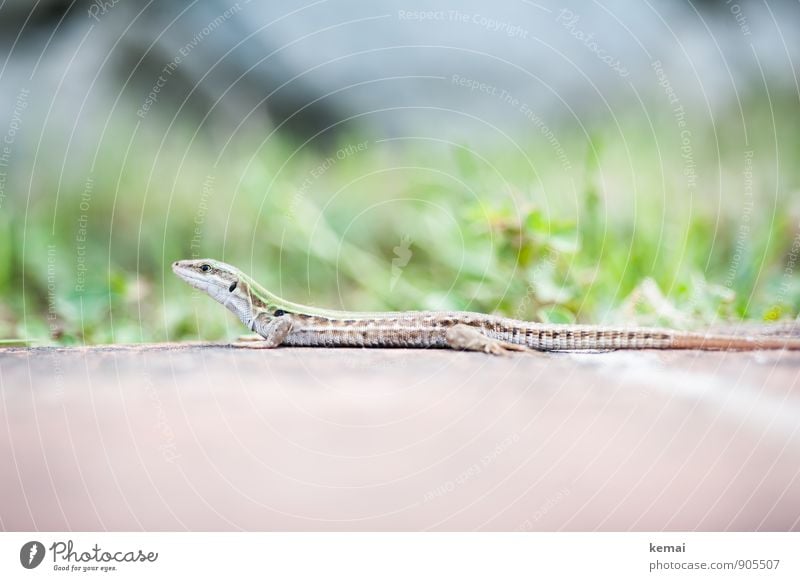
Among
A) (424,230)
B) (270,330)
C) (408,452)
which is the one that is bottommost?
(408,452)

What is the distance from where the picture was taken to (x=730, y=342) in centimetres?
142

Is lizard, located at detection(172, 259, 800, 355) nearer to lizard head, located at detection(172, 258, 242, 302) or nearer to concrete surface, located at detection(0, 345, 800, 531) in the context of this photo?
lizard head, located at detection(172, 258, 242, 302)

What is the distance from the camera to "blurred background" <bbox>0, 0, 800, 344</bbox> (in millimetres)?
1906

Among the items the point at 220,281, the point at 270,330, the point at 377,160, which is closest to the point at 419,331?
the point at 270,330

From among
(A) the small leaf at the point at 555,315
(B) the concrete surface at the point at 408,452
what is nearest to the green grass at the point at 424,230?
(A) the small leaf at the point at 555,315

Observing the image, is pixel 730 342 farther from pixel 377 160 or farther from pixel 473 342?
pixel 377 160

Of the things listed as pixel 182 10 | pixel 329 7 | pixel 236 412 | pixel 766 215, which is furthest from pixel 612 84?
pixel 236 412

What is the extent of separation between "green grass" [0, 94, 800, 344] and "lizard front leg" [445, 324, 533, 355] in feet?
0.87

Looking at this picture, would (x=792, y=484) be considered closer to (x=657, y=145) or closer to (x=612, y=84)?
(x=657, y=145)

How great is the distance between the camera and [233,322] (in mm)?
2020

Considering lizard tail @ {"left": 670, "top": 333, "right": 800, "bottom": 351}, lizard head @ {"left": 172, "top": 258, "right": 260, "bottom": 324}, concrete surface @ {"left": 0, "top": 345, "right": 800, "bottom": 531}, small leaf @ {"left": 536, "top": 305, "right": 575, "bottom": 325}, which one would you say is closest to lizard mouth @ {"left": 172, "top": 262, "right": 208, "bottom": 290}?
lizard head @ {"left": 172, "top": 258, "right": 260, "bottom": 324}

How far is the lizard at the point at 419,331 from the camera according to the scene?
143cm

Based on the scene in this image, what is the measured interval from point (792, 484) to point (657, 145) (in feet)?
4.13

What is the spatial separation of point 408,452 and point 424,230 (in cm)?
107
